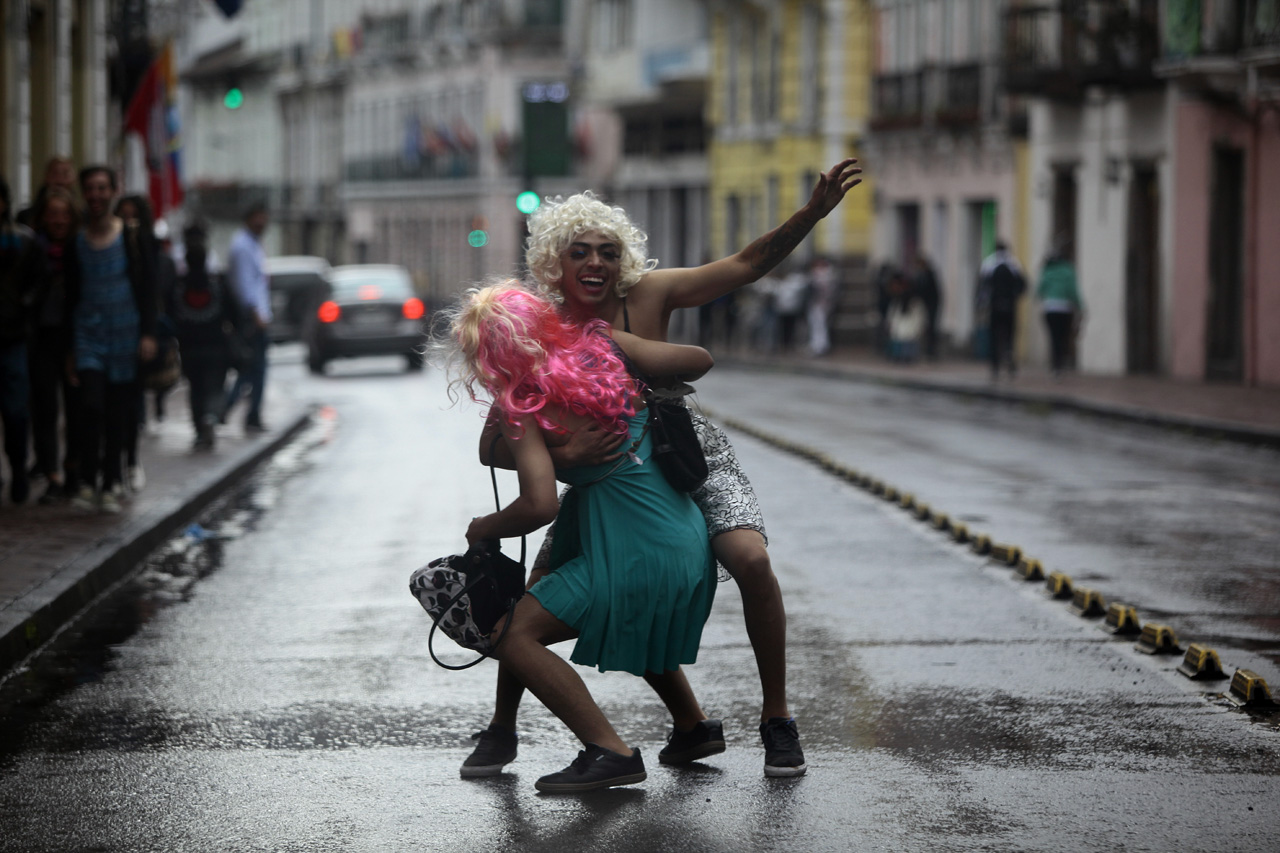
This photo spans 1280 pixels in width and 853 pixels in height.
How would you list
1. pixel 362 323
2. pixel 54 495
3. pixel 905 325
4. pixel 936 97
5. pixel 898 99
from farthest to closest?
pixel 898 99
pixel 936 97
pixel 905 325
pixel 362 323
pixel 54 495

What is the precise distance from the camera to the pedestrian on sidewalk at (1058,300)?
31.0 metres

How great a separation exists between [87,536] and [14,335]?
1.52 meters

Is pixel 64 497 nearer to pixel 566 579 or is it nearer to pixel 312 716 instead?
pixel 312 716

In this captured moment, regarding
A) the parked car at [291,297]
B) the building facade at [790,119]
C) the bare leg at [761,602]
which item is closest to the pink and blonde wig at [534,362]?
the bare leg at [761,602]

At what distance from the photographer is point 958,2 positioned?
41.1m

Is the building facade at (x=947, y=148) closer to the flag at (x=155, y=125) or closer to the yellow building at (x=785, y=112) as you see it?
the yellow building at (x=785, y=112)

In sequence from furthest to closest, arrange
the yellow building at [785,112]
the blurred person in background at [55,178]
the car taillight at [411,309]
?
the yellow building at [785,112], the car taillight at [411,309], the blurred person in background at [55,178]

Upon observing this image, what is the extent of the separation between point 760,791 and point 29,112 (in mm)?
18646

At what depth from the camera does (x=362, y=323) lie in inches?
1358

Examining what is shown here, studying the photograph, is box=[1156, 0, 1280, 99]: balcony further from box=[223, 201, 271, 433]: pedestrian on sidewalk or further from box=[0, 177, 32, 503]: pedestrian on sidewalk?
box=[0, 177, 32, 503]: pedestrian on sidewalk

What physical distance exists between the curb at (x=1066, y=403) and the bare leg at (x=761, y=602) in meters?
14.1

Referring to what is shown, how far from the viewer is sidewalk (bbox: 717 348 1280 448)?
21578 mm

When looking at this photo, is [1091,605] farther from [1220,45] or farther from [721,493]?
[1220,45]

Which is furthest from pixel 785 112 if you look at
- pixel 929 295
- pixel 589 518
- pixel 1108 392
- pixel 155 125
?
pixel 589 518
